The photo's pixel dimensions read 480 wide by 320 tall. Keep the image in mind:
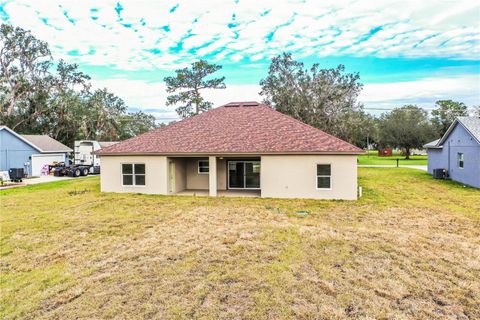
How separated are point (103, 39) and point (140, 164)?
832 centimetres

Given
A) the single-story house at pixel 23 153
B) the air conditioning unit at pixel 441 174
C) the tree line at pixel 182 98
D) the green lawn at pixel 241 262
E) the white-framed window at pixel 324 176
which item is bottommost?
→ the green lawn at pixel 241 262

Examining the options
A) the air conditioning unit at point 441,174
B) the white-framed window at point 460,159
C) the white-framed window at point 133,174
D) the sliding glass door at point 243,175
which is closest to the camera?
the white-framed window at point 133,174

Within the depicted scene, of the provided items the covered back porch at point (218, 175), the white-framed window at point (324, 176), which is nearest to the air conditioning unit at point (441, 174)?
the white-framed window at point (324, 176)

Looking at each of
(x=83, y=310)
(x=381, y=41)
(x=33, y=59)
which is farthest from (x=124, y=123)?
(x=83, y=310)

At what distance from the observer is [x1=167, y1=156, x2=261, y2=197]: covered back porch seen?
1661 centimetres

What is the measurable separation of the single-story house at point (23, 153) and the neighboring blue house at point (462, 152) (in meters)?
34.0

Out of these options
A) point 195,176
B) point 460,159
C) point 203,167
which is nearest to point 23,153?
point 195,176

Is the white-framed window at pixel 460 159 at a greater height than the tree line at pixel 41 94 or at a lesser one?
lesser

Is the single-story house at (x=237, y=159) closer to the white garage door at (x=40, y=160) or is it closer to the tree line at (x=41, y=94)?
the white garage door at (x=40, y=160)

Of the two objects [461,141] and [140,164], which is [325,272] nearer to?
[140,164]

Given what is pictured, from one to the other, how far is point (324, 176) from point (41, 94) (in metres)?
39.3

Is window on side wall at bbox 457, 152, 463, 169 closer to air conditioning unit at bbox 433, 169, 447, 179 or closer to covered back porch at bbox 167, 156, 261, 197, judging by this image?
air conditioning unit at bbox 433, 169, 447, 179

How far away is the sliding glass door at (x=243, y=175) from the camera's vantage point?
1734 cm

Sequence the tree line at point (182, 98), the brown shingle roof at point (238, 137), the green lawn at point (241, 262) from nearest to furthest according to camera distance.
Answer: the green lawn at point (241, 262)
the brown shingle roof at point (238, 137)
the tree line at point (182, 98)
